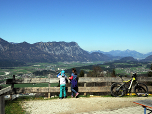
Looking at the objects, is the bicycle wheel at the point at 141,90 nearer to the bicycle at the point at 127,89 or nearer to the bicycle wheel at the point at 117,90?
the bicycle at the point at 127,89

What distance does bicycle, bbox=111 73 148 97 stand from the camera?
36.4 ft

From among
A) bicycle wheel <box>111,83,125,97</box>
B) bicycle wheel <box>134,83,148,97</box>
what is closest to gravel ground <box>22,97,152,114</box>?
bicycle wheel <box>111,83,125,97</box>

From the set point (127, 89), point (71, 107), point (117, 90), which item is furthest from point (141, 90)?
point (71, 107)

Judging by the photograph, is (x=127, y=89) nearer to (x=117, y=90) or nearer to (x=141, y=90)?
(x=117, y=90)

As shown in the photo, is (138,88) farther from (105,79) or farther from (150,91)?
(105,79)

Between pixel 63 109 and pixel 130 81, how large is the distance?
5.01m

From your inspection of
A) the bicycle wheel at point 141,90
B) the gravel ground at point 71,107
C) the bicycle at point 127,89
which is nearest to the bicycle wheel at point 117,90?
the bicycle at point 127,89

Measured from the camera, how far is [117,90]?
434 inches

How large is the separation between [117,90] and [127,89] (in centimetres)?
73

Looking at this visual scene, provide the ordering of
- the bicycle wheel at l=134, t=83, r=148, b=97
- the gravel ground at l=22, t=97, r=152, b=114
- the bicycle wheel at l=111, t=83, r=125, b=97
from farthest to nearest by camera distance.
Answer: the bicycle wheel at l=134, t=83, r=148, b=97
the bicycle wheel at l=111, t=83, r=125, b=97
the gravel ground at l=22, t=97, r=152, b=114

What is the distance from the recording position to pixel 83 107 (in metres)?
8.61

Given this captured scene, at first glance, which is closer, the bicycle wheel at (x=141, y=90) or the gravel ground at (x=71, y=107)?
the gravel ground at (x=71, y=107)

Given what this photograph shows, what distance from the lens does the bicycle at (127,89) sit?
36.4 feet

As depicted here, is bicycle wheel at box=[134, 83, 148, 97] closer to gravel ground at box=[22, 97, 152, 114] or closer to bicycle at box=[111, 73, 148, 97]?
bicycle at box=[111, 73, 148, 97]
